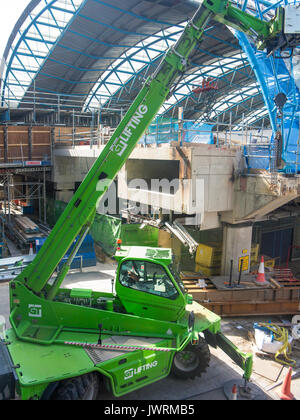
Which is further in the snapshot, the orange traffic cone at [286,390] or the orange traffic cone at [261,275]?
the orange traffic cone at [261,275]

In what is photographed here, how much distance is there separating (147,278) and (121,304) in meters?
0.80

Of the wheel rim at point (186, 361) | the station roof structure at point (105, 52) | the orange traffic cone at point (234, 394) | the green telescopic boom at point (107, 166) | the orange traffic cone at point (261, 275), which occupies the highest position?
the station roof structure at point (105, 52)

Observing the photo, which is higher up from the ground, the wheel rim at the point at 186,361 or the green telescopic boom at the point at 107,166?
the green telescopic boom at the point at 107,166

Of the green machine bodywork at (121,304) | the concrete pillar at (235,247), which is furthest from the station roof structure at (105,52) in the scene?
the green machine bodywork at (121,304)

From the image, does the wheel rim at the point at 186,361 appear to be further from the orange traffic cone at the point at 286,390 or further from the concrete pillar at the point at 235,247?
the concrete pillar at the point at 235,247

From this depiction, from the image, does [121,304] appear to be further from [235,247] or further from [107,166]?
[235,247]

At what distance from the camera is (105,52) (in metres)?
27.3

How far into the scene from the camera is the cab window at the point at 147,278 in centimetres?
606

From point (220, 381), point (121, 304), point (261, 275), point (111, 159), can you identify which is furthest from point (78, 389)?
point (261, 275)

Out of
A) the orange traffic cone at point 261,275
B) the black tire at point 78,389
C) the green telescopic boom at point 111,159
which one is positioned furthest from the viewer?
the orange traffic cone at point 261,275

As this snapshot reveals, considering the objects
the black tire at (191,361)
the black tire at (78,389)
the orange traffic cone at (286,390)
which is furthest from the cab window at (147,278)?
the orange traffic cone at (286,390)

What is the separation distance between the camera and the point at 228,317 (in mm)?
9570

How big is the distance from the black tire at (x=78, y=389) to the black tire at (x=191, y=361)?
170 cm

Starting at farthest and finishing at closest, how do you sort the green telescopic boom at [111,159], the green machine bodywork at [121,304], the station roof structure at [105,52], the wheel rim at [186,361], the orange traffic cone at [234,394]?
the station roof structure at [105,52] → the wheel rim at [186,361] → the green telescopic boom at [111,159] → the orange traffic cone at [234,394] → the green machine bodywork at [121,304]
